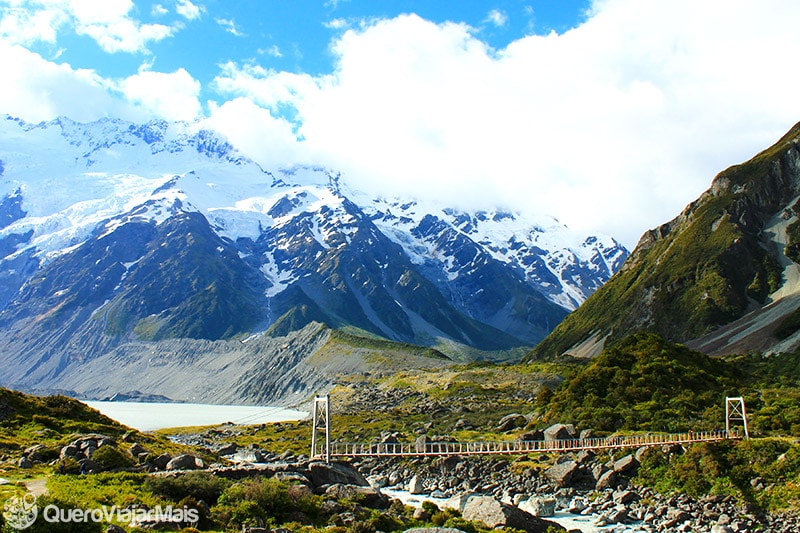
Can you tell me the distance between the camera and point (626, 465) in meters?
57.0

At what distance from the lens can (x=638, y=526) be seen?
4603 cm

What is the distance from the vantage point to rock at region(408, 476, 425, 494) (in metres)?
61.8

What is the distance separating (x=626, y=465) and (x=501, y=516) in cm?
2550

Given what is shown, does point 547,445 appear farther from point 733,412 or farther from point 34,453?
point 34,453

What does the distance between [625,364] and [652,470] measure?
37247mm

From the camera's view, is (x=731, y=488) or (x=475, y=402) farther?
(x=475, y=402)

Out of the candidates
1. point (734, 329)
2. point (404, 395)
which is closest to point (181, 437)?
point (404, 395)

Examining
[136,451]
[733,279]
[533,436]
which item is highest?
[733,279]

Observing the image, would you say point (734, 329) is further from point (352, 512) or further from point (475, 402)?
point (352, 512)

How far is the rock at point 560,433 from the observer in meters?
70.9

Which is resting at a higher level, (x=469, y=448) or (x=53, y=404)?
(x=53, y=404)

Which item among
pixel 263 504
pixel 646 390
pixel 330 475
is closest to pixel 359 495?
pixel 330 475

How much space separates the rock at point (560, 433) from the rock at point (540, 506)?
17.5m

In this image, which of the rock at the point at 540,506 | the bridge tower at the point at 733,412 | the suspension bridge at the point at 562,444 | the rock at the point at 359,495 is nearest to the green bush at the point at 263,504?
the rock at the point at 359,495
